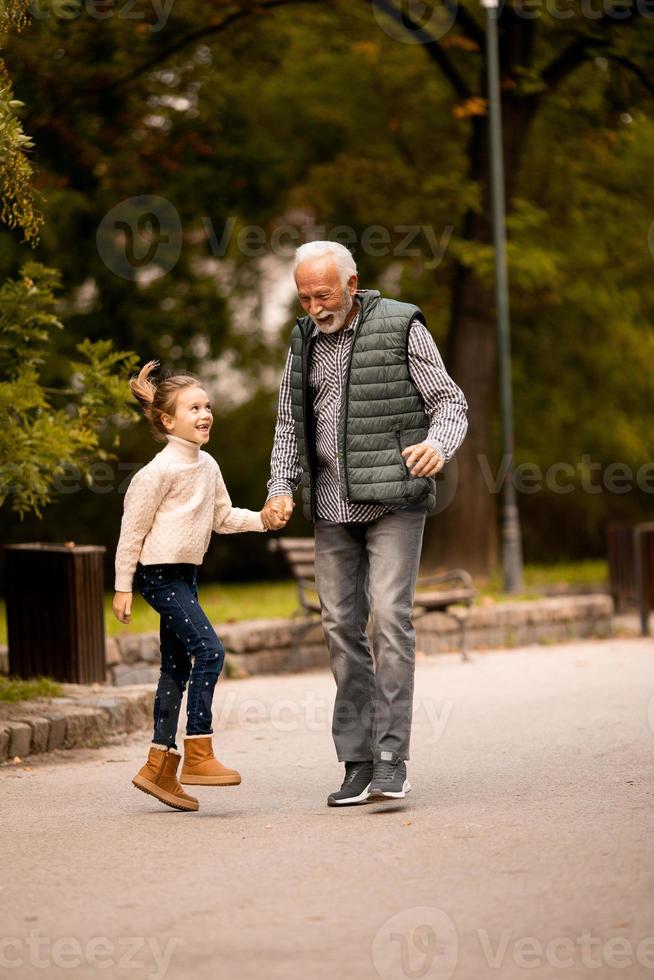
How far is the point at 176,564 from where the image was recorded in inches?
249

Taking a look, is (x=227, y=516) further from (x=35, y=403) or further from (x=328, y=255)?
(x=35, y=403)

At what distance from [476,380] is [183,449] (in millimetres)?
13492

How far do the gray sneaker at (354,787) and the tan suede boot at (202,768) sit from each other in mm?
393

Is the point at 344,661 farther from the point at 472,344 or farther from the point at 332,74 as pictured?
the point at 332,74

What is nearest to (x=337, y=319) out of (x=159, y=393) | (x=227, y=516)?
(x=159, y=393)

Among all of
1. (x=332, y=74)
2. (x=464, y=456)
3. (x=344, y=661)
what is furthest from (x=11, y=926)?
(x=332, y=74)

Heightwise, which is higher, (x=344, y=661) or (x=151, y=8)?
(x=151, y=8)

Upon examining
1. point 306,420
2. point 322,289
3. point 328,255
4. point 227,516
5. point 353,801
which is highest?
point 328,255

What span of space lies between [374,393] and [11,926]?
259cm

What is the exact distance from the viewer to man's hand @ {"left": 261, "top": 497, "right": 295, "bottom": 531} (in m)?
6.27

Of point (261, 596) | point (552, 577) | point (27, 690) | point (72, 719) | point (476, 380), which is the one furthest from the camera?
point (552, 577)

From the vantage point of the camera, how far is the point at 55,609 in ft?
31.3

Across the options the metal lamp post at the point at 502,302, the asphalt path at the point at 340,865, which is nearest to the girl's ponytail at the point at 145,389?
the asphalt path at the point at 340,865

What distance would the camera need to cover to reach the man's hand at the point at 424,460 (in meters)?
6.06
